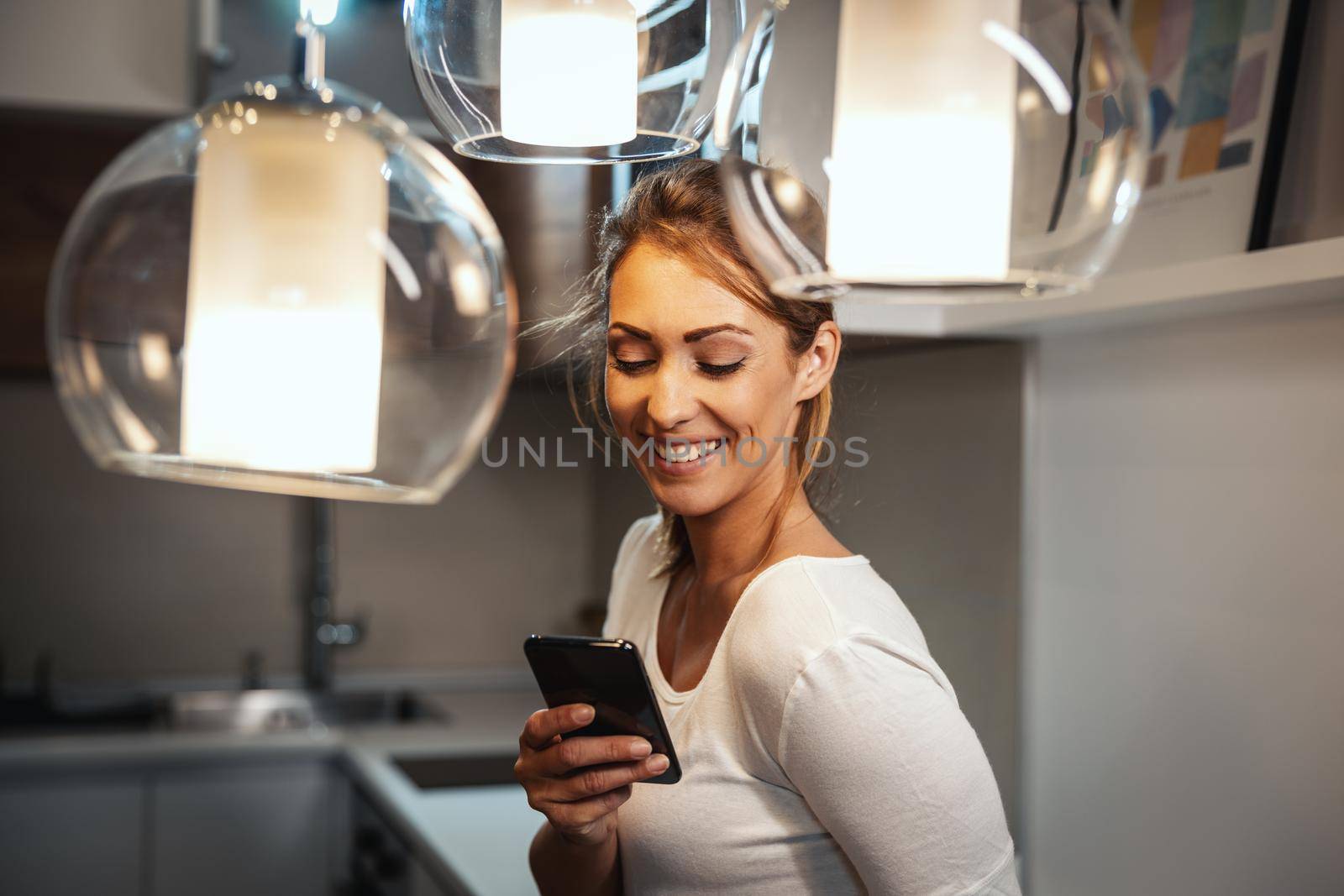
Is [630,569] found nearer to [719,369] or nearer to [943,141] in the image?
[719,369]

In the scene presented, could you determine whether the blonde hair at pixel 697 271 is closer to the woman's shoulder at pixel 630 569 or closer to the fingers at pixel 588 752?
the woman's shoulder at pixel 630 569

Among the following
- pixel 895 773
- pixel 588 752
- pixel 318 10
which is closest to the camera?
pixel 318 10

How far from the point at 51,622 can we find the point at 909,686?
2475 millimetres

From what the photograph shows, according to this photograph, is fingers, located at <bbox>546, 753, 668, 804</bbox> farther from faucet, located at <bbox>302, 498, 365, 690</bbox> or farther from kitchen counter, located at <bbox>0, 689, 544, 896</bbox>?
faucet, located at <bbox>302, 498, 365, 690</bbox>

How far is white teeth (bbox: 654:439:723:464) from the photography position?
0.80 meters

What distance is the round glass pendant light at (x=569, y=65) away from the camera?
499 millimetres

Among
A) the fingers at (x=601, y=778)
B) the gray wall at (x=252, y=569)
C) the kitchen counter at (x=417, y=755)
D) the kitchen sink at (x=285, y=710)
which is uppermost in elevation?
the fingers at (x=601, y=778)

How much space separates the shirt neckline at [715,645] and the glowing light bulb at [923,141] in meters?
0.52

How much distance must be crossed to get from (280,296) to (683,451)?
475 mm

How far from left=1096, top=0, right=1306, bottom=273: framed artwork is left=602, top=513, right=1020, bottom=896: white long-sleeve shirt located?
1.34ft

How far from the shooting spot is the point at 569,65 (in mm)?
512

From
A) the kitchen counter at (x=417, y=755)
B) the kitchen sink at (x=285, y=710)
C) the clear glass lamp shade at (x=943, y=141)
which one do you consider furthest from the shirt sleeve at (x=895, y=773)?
the kitchen sink at (x=285, y=710)

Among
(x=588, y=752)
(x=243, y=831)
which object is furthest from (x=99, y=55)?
(x=588, y=752)

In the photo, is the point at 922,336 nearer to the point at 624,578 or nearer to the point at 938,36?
the point at 624,578
